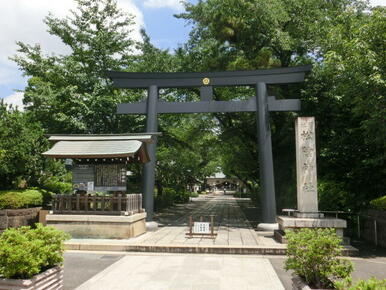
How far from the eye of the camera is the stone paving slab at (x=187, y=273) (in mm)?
7688

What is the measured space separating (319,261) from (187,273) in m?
4.11

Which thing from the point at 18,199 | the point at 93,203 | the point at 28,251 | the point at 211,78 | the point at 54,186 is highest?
the point at 211,78

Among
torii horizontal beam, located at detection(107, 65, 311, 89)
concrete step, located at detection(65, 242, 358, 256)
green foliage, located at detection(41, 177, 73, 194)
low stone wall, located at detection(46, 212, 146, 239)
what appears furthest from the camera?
green foliage, located at detection(41, 177, 73, 194)

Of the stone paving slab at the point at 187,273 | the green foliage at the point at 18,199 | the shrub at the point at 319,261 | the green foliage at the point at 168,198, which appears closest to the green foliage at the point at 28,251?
the stone paving slab at the point at 187,273

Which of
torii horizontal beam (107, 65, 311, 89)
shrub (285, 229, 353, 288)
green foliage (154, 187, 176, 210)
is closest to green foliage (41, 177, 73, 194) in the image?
green foliage (154, 187, 176, 210)

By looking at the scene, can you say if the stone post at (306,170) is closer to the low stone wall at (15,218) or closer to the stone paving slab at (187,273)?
the stone paving slab at (187,273)

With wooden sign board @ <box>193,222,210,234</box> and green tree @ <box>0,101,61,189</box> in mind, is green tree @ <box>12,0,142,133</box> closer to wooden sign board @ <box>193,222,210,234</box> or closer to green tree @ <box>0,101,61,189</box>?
green tree @ <box>0,101,61,189</box>

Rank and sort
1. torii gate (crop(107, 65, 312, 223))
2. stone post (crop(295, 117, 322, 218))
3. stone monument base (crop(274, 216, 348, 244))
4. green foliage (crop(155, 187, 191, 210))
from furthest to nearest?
1. green foliage (crop(155, 187, 191, 210))
2. torii gate (crop(107, 65, 312, 223))
3. stone post (crop(295, 117, 322, 218))
4. stone monument base (crop(274, 216, 348, 244))

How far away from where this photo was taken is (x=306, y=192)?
13312 millimetres

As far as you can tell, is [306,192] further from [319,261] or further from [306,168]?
[319,261]

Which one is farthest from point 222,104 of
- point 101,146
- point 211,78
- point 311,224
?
point 311,224

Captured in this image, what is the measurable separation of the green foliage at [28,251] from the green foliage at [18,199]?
995 centimetres

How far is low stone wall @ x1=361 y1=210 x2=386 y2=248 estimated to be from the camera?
1245 cm

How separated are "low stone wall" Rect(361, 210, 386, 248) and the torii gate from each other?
12.6 ft
